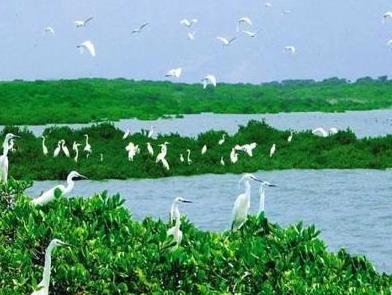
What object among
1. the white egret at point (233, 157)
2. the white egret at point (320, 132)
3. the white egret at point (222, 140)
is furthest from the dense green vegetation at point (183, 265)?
the white egret at point (320, 132)

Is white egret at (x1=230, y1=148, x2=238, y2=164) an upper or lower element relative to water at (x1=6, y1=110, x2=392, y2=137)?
upper

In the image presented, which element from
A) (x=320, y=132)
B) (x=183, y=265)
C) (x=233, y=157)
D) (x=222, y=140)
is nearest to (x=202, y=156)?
(x=233, y=157)

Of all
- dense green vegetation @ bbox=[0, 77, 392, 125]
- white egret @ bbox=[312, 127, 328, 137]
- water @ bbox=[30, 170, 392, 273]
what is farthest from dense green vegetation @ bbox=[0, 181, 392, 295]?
dense green vegetation @ bbox=[0, 77, 392, 125]

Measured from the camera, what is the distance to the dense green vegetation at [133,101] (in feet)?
258

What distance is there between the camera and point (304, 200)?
97.4ft

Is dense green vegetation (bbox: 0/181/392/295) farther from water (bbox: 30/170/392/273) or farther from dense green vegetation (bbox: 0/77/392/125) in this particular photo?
dense green vegetation (bbox: 0/77/392/125)

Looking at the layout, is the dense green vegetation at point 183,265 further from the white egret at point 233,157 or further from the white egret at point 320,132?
the white egret at point 320,132

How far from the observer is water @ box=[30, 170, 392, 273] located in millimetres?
23391

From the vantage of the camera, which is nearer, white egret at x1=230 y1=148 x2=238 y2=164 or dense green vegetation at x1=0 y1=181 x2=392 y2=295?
dense green vegetation at x1=0 y1=181 x2=392 y2=295

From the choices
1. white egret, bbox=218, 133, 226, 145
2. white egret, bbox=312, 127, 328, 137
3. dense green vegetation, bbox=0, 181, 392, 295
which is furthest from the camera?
white egret, bbox=312, 127, 328, 137

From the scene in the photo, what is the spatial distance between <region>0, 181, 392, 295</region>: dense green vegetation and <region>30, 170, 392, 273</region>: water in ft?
24.4

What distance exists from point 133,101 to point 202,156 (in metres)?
58.8

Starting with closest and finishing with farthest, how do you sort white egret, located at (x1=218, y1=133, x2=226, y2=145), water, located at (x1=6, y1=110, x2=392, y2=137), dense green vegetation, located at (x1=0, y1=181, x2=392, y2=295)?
dense green vegetation, located at (x1=0, y1=181, x2=392, y2=295), white egret, located at (x1=218, y1=133, x2=226, y2=145), water, located at (x1=6, y1=110, x2=392, y2=137)

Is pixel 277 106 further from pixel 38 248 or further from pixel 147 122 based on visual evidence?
pixel 38 248
